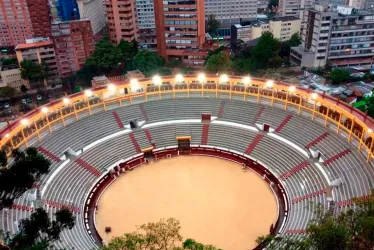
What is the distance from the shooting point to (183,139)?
34.8 m

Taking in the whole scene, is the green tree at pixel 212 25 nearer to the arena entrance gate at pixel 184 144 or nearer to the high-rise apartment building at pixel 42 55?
the high-rise apartment building at pixel 42 55

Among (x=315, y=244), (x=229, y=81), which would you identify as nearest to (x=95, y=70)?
(x=229, y=81)

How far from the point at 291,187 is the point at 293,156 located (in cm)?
347

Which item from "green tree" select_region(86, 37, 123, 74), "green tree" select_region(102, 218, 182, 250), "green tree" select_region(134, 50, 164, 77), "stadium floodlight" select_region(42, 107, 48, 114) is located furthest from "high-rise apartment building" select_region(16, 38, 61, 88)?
"green tree" select_region(102, 218, 182, 250)

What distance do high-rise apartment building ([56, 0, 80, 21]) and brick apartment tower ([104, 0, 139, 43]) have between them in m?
31.3

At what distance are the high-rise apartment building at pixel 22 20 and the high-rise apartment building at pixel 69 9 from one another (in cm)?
2369

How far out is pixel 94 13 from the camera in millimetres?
99188

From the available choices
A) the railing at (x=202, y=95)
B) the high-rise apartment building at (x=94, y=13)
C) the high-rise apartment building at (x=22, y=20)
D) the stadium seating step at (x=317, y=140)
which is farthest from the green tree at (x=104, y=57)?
the stadium seating step at (x=317, y=140)

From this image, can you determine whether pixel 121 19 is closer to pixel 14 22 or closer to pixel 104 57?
pixel 104 57

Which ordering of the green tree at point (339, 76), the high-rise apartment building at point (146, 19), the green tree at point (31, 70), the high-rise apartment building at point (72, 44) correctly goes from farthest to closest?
the high-rise apartment building at point (146, 19)
the high-rise apartment building at point (72, 44)
the green tree at point (31, 70)
the green tree at point (339, 76)

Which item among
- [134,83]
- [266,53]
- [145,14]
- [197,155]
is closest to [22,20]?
[145,14]

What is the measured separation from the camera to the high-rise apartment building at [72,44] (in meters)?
60.9

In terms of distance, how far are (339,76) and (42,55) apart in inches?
1966

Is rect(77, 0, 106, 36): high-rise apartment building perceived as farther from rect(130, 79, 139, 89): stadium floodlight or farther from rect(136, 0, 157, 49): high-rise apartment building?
rect(130, 79, 139, 89): stadium floodlight
